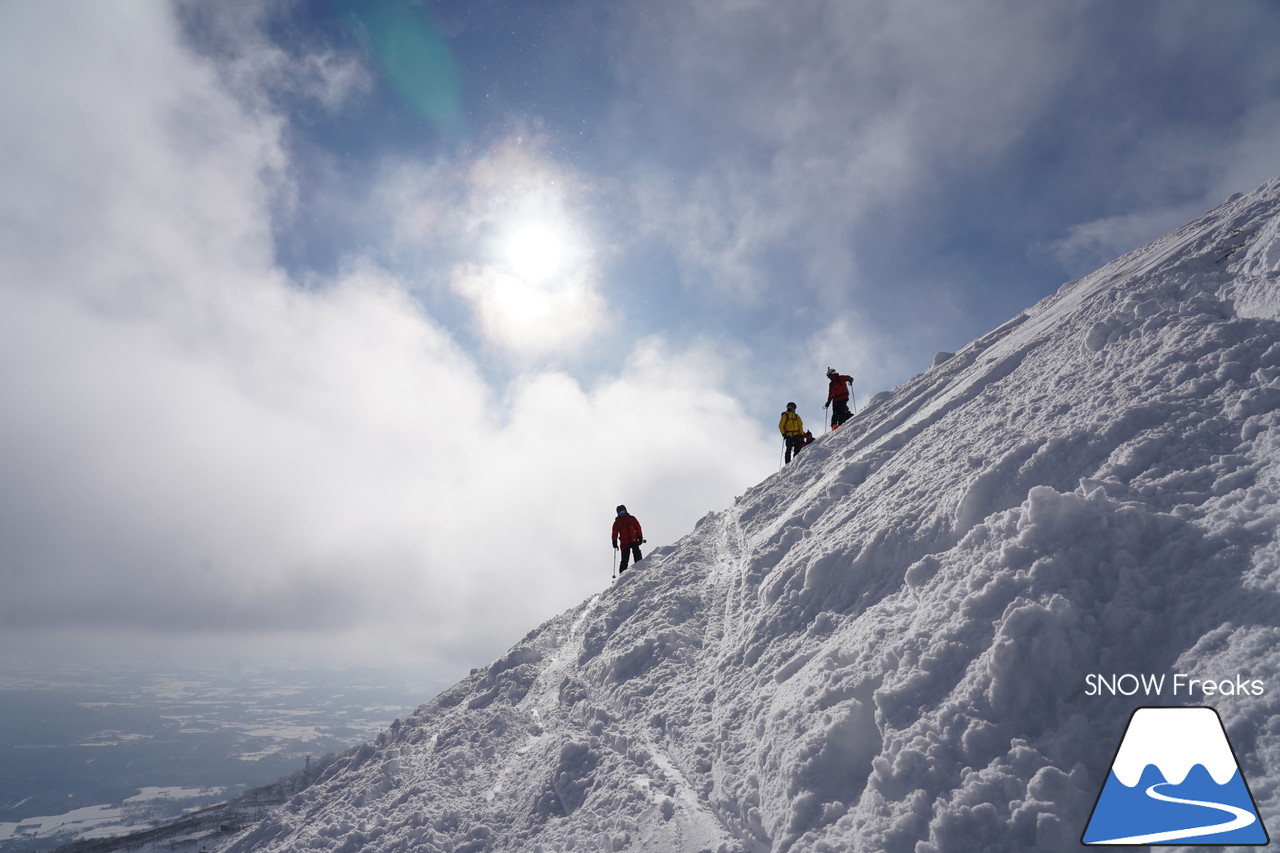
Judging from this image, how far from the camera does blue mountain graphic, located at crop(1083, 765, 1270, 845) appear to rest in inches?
133

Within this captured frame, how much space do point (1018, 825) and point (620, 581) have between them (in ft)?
36.8

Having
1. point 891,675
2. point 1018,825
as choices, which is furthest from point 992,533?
point 1018,825

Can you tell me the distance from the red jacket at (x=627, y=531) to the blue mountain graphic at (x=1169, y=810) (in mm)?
13220

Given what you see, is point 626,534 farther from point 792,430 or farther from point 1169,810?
point 1169,810

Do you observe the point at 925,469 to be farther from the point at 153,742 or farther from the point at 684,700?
the point at 153,742

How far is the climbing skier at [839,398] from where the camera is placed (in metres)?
19.5

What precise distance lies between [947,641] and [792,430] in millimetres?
13685

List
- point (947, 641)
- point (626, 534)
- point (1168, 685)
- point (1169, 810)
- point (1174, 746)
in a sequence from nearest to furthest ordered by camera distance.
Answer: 1. point (1169, 810)
2. point (1174, 746)
3. point (1168, 685)
4. point (947, 641)
5. point (626, 534)

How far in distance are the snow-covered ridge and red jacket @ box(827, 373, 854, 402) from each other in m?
16.1

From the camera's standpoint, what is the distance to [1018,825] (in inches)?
156

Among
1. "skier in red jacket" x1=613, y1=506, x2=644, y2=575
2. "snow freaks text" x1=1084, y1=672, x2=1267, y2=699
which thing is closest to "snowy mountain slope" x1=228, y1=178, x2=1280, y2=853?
"snow freaks text" x1=1084, y1=672, x2=1267, y2=699

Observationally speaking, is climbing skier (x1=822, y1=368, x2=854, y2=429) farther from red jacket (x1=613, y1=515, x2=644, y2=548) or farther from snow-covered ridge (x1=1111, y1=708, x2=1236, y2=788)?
snow-covered ridge (x1=1111, y1=708, x2=1236, y2=788)

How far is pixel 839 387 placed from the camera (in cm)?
1962

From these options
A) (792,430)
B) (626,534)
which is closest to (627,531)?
(626,534)
